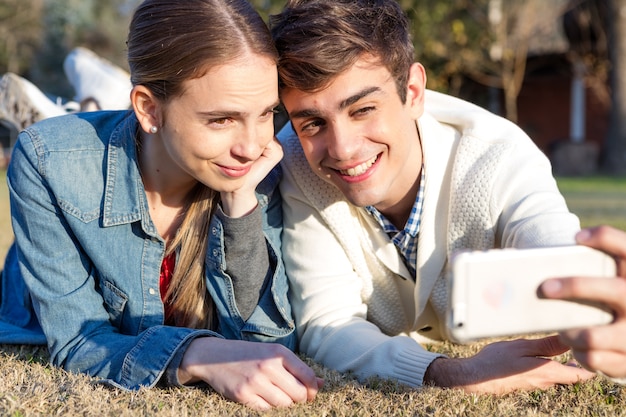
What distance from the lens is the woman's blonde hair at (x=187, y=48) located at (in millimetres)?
2648

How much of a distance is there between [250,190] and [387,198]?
59 cm

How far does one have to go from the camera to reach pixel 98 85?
227 inches

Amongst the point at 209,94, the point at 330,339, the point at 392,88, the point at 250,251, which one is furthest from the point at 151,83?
the point at 330,339

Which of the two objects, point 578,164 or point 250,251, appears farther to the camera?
point 578,164

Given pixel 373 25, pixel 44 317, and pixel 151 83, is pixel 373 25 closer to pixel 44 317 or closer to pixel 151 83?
pixel 151 83

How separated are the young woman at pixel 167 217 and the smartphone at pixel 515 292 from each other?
0.77 m

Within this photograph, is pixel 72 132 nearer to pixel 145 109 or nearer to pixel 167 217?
pixel 145 109

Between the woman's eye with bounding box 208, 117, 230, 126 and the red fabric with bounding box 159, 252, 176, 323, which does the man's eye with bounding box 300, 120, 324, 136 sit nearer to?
the woman's eye with bounding box 208, 117, 230, 126

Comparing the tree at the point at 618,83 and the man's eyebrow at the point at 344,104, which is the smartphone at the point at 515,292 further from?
the tree at the point at 618,83

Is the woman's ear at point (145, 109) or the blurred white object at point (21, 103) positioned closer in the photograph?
the woman's ear at point (145, 109)

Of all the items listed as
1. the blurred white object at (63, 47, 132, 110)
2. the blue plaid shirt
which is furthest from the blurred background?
the blue plaid shirt

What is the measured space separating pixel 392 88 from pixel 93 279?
1.37 meters

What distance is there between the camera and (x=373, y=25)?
9.66 feet

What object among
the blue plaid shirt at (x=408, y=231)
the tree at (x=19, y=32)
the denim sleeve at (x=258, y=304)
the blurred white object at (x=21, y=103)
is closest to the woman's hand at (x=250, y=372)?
the denim sleeve at (x=258, y=304)
